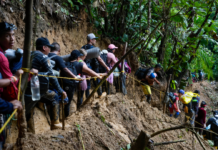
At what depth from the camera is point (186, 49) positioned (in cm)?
928

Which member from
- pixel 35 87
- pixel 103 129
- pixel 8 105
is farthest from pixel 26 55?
pixel 103 129

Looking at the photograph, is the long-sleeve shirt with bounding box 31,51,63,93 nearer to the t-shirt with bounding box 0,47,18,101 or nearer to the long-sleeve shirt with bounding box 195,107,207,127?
the t-shirt with bounding box 0,47,18,101

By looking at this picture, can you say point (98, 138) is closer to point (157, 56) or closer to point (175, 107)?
point (175, 107)

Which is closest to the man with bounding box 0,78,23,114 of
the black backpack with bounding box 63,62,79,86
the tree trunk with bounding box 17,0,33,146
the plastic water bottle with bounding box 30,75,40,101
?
the tree trunk with bounding box 17,0,33,146

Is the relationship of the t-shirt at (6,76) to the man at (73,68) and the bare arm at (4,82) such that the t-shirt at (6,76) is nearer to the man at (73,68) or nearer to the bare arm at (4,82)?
the bare arm at (4,82)

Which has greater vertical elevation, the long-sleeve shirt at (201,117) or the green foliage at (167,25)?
the green foliage at (167,25)

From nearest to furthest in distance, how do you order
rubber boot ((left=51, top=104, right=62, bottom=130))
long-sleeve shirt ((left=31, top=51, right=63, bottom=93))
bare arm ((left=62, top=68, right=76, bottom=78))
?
long-sleeve shirt ((left=31, top=51, right=63, bottom=93))
rubber boot ((left=51, top=104, right=62, bottom=130))
bare arm ((left=62, top=68, right=76, bottom=78))

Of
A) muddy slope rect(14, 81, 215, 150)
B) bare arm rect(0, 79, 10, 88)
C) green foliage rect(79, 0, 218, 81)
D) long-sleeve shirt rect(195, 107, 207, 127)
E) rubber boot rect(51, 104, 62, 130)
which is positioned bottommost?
long-sleeve shirt rect(195, 107, 207, 127)

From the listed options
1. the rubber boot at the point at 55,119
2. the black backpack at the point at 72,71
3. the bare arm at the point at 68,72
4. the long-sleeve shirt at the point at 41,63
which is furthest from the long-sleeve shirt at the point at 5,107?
the black backpack at the point at 72,71

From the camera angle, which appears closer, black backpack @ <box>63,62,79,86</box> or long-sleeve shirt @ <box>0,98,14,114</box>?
long-sleeve shirt @ <box>0,98,14,114</box>

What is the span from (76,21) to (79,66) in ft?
11.6

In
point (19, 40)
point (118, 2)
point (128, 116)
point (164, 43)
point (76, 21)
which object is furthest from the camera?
point (164, 43)

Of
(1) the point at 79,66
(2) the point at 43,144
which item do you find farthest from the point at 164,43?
(2) the point at 43,144

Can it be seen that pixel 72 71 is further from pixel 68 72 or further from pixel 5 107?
pixel 5 107
